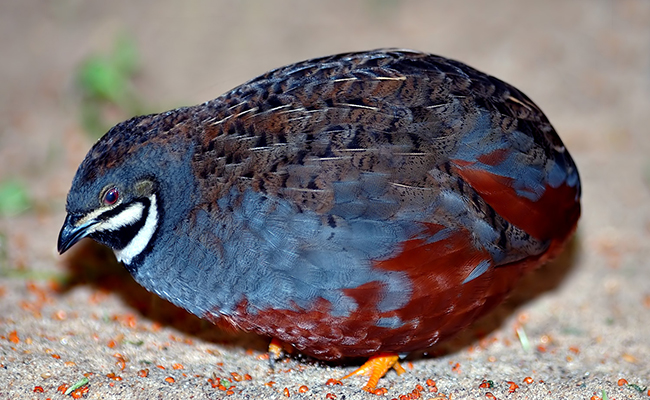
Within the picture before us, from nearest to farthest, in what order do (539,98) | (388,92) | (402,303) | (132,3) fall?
(402,303) < (388,92) < (539,98) < (132,3)

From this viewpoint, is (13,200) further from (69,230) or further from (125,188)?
(125,188)

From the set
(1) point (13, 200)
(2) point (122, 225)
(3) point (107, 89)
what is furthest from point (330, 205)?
(3) point (107, 89)

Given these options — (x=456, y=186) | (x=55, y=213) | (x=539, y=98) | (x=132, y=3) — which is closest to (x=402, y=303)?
(x=456, y=186)

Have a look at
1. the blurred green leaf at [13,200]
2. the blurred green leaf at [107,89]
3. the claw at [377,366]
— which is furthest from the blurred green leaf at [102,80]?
the claw at [377,366]

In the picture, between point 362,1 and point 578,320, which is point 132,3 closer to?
point 362,1

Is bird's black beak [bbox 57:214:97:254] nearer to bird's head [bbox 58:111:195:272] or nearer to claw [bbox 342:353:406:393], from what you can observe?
bird's head [bbox 58:111:195:272]

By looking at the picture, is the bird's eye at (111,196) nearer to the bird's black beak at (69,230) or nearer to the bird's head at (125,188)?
the bird's head at (125,188)
